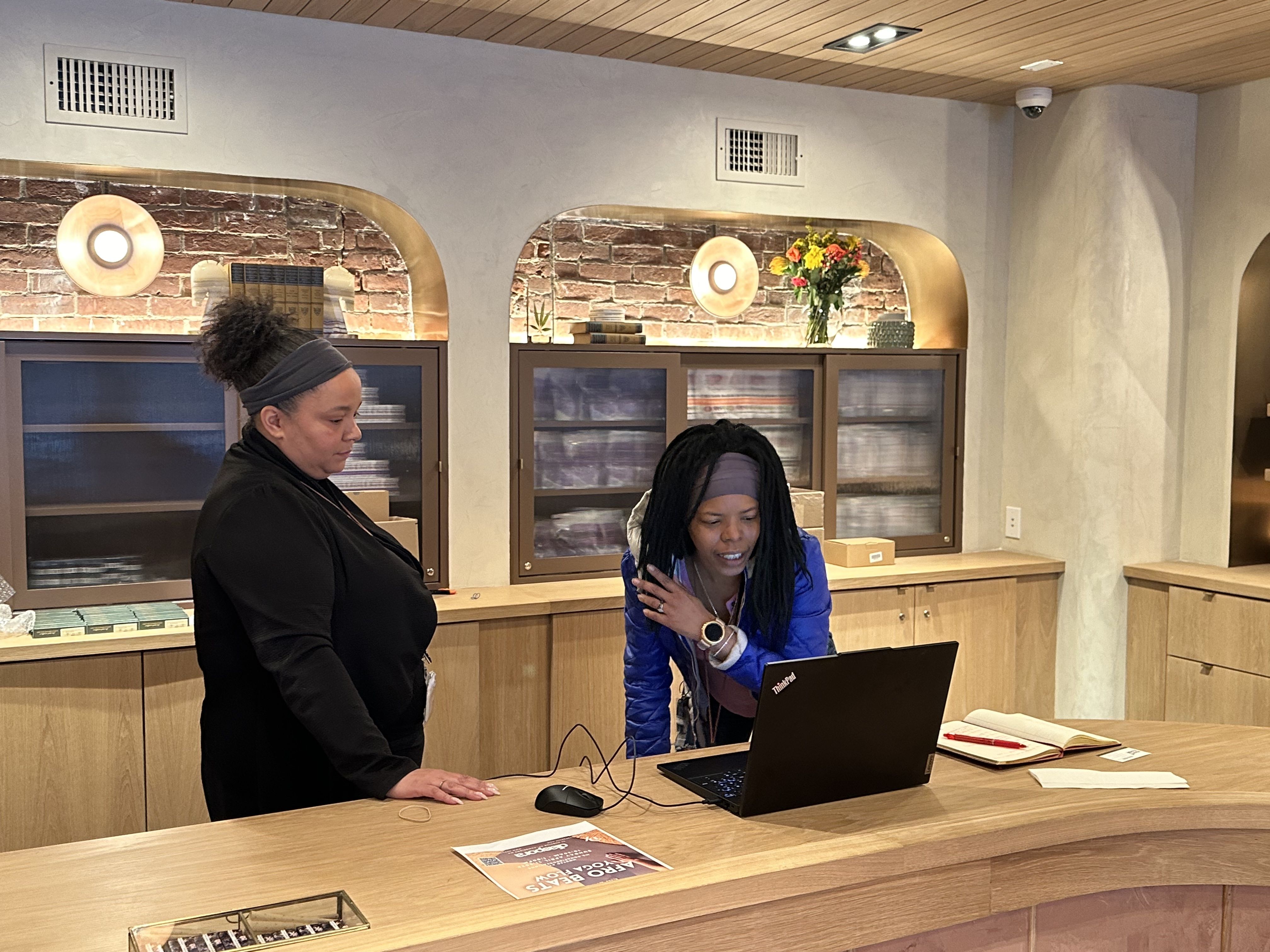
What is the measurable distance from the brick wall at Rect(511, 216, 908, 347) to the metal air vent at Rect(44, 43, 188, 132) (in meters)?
1.23

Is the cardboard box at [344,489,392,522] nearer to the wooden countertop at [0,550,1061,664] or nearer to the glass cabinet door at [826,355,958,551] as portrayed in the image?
the wooden countertop at [0,550,1061,664]

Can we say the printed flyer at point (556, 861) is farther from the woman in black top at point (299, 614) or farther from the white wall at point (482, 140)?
the white wall at point (482, 140)

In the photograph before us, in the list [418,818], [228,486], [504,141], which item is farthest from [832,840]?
[504,141]

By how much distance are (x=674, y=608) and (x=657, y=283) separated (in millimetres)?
2653

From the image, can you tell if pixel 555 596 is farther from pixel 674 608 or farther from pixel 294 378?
pixel 294 378

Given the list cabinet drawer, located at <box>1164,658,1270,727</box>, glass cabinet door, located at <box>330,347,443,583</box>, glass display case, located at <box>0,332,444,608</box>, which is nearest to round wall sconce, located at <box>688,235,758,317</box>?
glass cabinet door, located at <box>330,347,443,583</box>

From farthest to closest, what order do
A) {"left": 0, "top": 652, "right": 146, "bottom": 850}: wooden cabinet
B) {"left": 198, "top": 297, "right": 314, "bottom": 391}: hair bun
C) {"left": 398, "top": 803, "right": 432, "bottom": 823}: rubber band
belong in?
{"left": 0, "top": 652, "right": 146, "bottom": 850}: wooden cabinet → {"left": 198, "top": 297, "right": 314, "bottom": 391}: hair bun → {"left": 398, "top": 803, "right": 432, "bottom": 823}: rubber band

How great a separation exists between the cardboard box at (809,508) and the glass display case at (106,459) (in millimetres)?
1637

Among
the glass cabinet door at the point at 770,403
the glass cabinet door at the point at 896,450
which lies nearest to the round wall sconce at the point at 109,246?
the glass cabinet door at the point at 770,403

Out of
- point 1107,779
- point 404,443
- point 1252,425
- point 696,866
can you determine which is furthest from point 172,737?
point 1252,425

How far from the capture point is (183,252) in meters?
4.05

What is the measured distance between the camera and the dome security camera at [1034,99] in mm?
4660

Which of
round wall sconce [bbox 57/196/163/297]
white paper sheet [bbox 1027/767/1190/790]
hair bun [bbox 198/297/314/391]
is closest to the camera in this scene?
white paper sheet [bbox 1027/767/1190/790]

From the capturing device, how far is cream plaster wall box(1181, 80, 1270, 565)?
457cm
